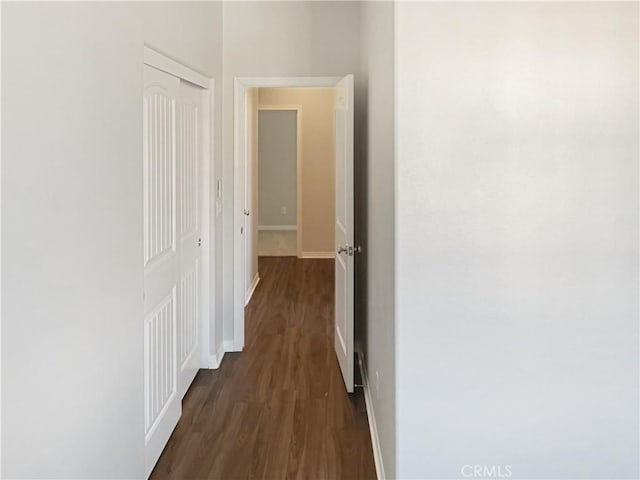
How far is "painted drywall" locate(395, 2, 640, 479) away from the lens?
1.72 meters

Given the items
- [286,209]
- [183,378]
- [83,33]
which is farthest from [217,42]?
[286,209]

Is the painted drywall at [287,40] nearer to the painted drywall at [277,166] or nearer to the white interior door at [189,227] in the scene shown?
the white interior door at [189,227]

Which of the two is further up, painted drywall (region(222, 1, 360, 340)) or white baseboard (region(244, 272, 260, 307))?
painted drywall (region(222, 1, 360, 340))

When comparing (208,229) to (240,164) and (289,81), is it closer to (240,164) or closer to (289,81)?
(240,164)

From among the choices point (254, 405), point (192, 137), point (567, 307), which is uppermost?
point (192, 137)

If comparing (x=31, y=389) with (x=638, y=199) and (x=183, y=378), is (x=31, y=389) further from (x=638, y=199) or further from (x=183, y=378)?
(x=638, y=199)

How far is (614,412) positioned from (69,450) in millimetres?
1857

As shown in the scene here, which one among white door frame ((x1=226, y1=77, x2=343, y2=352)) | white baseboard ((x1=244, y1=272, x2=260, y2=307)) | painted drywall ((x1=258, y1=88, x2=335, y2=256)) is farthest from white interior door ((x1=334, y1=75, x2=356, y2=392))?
painted drywall ((x1=258, y1=88, x2=335, y2=256))

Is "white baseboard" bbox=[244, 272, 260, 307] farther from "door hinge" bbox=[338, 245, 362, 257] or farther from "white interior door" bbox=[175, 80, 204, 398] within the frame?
"door hinge" bbox=[338, 245, 362, 257]

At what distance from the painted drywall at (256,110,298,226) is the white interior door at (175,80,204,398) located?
5666 millimetres

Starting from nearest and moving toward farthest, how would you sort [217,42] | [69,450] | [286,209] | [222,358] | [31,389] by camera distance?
[31,389], [69,450], [217,42], [222,358], [286,209]

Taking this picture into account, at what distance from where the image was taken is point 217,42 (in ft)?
11.2

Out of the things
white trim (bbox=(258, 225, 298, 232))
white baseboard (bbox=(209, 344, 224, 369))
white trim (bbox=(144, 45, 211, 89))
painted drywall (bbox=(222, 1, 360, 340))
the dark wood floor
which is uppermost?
painted drywall (bbox=(222, 1, 360, 340))

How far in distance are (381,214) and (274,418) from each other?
1.36 metres
